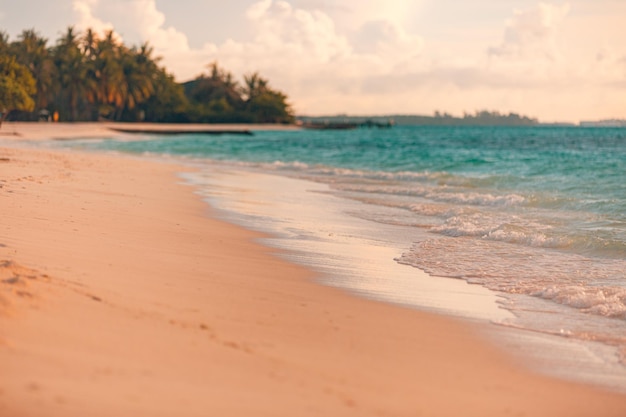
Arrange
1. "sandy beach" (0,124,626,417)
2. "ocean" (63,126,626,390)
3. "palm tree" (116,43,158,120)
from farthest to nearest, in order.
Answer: "palm tree" (116,43,158,120) → "ocean" (63,126,626,390) → "sandy beach" (0,124,626,417)

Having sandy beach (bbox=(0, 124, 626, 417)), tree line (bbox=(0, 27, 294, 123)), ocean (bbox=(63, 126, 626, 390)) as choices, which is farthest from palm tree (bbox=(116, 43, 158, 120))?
sandy beach (bbox=(0, 124, 626, 417))

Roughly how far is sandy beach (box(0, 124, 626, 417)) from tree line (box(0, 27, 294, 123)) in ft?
→ 189

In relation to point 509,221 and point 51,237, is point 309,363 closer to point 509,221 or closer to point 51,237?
point 51,237

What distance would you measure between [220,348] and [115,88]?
282ft

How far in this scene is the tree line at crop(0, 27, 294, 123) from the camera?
8081cm

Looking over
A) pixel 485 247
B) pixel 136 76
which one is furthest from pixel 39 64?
pixel 485 247

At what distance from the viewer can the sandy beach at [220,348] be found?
3.58 meters

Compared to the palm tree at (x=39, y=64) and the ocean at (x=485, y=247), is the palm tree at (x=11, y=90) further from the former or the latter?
the ocean at (x=485, y=247)

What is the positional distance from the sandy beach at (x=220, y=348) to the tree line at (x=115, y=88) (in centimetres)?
5763

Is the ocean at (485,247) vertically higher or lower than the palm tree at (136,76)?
lower

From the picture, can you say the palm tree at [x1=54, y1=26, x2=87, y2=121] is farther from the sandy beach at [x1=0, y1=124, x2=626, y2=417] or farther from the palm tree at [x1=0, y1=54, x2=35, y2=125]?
the sandy beach at [x1=0, y1=124, x2=626, y2=417]

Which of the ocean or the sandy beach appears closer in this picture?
the sandy beach

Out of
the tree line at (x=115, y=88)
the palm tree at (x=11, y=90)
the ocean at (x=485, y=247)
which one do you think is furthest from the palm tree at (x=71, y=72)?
the ocean at (x=485, y=247)

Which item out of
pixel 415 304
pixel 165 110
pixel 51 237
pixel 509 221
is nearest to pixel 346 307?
pixel 415 304
